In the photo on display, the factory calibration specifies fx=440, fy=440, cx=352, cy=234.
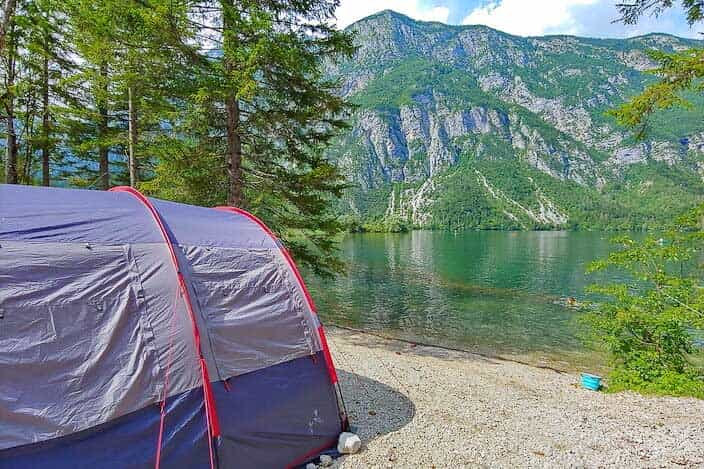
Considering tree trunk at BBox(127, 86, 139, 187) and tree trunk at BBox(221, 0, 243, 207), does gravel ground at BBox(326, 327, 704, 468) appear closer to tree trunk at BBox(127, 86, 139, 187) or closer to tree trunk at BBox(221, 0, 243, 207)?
tree trunk at BBox(221, 0, 243, 207)

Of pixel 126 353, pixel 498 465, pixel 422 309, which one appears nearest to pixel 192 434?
pixel 126 353

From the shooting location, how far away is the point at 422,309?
78.2ft

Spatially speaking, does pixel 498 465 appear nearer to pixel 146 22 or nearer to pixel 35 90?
pixel 146 22

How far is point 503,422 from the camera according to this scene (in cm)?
625

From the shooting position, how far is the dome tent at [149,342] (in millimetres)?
3432

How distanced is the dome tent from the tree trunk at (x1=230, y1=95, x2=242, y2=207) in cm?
538

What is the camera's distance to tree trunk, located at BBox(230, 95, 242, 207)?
10.8 m

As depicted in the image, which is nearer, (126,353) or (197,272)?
(126,353)

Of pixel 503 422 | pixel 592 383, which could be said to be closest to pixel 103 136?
pixel 503 422

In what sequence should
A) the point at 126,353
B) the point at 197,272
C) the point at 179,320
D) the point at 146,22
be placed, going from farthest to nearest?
1. the point at 146,22
2. the point at 197,272
3. the point at 179,320
4. the point at 126,353

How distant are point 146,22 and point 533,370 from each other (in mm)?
11644

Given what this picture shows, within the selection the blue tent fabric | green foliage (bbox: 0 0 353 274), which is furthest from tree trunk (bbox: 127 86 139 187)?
the blue tent fabric

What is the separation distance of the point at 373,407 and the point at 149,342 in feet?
12.3

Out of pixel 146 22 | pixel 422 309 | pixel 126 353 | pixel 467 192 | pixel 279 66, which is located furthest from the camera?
pixel 467 192
